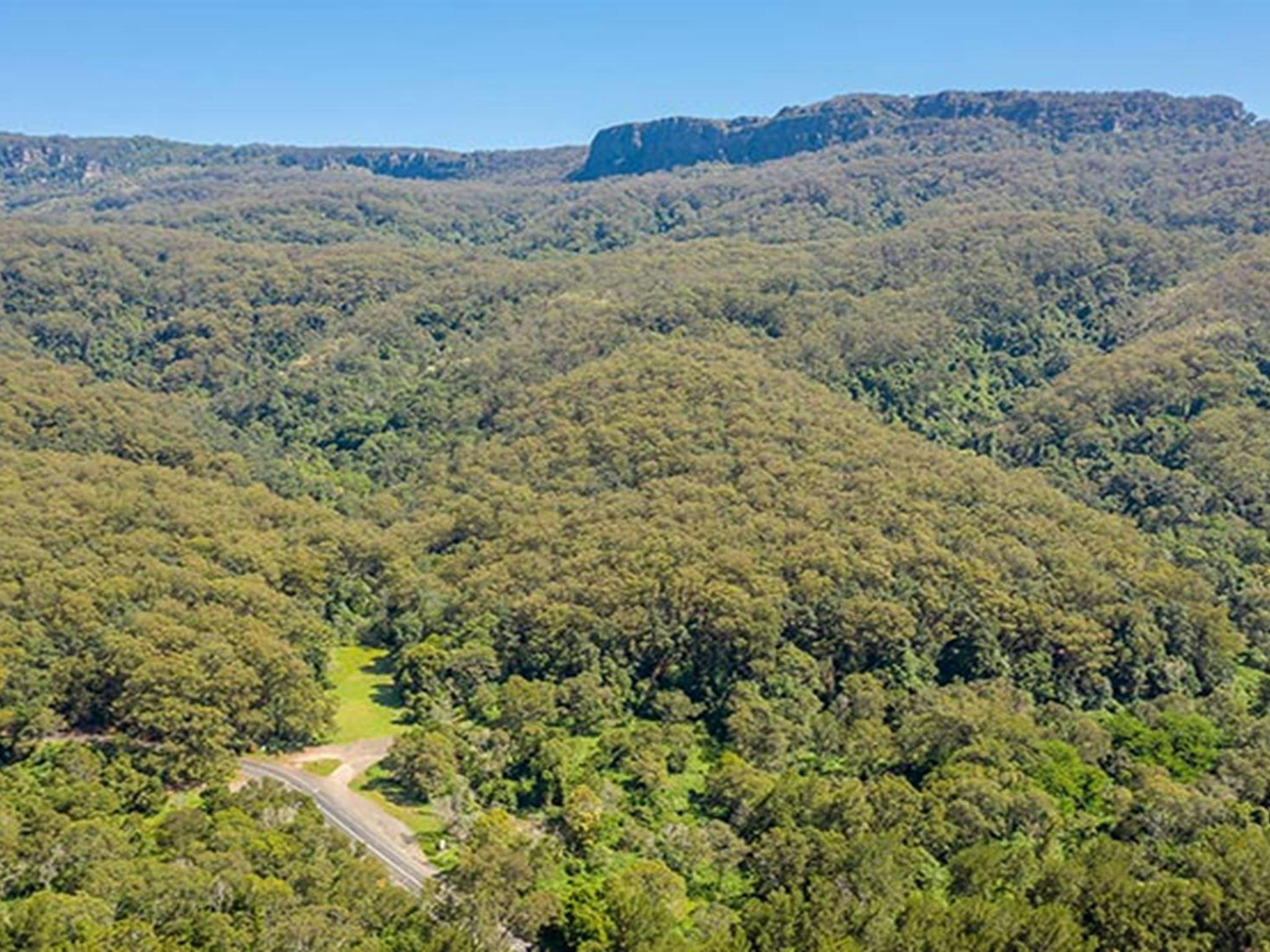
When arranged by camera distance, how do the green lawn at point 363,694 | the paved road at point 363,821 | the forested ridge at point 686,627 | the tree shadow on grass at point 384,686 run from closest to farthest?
the forested ridge at point 686,627, the paved road at point 363,821, the green lawn at point 363,694, the tree shadow on grass at point 384,686

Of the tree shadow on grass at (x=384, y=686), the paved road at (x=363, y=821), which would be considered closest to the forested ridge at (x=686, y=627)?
the paved road at (x=363, y=821)

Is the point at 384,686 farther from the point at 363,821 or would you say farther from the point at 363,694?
the point at 363,821

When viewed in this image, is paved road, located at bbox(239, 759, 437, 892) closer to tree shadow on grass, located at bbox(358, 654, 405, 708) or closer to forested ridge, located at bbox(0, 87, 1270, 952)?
forested ridge, located at bbox(0, 87, 1270, 952)

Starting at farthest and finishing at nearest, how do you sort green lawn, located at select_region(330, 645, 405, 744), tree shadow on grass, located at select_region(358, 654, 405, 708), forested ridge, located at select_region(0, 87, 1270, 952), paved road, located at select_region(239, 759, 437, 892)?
tree shadow on grass, located at select_region(358, 654, 405, 708) < green lawn, located at select_region(330, 645, 405, 744) < paved road, located at select_region(239, 759, 437, 892) < forested ridge, located at select_region(0, 87, 1270, 952)

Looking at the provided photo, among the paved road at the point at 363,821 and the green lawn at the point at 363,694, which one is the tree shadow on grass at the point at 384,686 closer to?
the green lawn at the point at 363,694

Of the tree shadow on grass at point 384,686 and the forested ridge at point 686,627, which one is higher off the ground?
the forested ridge at point 686,627

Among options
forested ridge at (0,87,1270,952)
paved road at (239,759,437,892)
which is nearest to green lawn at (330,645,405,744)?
forested ridge at (0,87,1270,952)

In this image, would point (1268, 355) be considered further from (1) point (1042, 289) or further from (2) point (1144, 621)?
(2) point (1144, 621)
